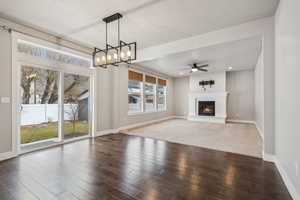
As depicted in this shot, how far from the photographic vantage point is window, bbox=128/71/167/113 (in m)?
6.62

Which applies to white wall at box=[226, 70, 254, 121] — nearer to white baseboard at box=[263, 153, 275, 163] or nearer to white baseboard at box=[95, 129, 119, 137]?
white baseboard at box=[263, 153, 275, 163]

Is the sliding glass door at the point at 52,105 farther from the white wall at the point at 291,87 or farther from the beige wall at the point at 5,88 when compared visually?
the white wall at the point at 291,87

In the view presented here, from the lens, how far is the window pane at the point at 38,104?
350cm

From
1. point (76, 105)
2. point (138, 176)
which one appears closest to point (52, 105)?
point (76, 105)

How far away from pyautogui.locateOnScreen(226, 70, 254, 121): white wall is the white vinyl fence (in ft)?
26.2

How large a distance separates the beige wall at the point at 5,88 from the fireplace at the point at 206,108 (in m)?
8.12

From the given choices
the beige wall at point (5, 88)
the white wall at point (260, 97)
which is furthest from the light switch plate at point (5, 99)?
the white wall at point (260, 97)

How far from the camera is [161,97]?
888 cm

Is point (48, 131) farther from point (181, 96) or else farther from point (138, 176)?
point (181, 96)

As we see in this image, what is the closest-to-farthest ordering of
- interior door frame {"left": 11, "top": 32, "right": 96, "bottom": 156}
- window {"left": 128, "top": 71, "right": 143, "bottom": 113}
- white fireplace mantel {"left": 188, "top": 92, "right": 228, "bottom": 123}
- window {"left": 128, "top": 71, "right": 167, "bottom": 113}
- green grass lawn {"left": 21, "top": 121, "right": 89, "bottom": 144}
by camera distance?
interior door frame {"left": 11, "top": 32, "right": 96, "bottom": 156}
green grass lawn {"left": 21, "top": 121, "right": 89, "bottom": 144}
window {"left": 128, "top": 71, "right": 143, "bottom": 113}
window {"left": 128, "top": 71, "right": 167, "bottom": 113}
white fireplace mantel {"left": 188, "top": 92, "right": 228, "bottom": 123}

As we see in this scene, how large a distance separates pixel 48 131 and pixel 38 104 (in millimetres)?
837

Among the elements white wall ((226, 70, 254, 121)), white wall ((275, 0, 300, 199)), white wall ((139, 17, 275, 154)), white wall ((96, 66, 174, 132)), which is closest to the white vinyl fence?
white wall ((96, 66, 174, 132))

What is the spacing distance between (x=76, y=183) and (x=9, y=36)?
338 cm

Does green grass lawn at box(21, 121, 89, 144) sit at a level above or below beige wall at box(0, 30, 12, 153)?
below
